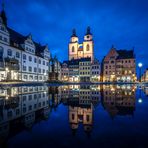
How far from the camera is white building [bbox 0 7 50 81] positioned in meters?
42.5

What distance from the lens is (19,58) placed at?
50.1 meters

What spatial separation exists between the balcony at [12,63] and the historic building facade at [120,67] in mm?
54280

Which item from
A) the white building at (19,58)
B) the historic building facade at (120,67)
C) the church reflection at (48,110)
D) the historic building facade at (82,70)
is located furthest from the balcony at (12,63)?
the historic building facade at (120,67)

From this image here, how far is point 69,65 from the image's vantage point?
96.5 metres

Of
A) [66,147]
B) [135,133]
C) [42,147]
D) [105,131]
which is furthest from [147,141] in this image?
[42,147]

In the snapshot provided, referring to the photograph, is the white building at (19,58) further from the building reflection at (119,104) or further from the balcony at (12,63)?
the building reflection at (119,104)

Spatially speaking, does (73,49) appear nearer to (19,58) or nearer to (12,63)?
(19,58)

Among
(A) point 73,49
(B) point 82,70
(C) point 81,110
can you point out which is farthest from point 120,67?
(C) point 81,110

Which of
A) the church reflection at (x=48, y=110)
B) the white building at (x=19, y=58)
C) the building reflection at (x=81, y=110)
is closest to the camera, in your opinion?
the church reflection at (x=48, y=110)

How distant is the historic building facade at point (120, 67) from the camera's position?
82.6m

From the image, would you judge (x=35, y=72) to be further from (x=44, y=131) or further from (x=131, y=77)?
(x=44, y=131)

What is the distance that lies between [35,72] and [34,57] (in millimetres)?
5962

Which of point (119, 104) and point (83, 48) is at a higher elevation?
point (83, 48)

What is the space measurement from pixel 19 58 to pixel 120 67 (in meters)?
55.7
